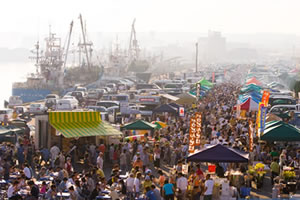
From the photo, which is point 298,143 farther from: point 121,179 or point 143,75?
point 143,75

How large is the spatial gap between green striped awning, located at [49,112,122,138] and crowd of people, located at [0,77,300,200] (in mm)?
534

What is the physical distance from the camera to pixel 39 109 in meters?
38.3

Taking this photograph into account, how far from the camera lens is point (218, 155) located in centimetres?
1686

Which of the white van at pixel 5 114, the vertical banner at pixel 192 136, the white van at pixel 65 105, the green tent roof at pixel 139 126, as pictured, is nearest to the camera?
the vertical banner at pixel 192 136

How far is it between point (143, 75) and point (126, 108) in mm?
50786

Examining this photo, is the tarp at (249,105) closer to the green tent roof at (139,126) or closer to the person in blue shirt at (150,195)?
the green tent roof at (139,126)

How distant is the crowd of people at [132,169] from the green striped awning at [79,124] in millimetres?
534

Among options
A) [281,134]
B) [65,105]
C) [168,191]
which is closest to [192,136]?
[281,134]

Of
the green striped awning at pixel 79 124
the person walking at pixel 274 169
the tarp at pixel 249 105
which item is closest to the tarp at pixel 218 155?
the person walking at pixel 274 169

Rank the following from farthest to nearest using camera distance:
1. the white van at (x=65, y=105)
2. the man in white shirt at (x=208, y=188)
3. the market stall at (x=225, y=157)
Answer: the white van at (x=65, y=105), the market stall at (x=225, y=157), the man in white shirt at (x=208, y=188)

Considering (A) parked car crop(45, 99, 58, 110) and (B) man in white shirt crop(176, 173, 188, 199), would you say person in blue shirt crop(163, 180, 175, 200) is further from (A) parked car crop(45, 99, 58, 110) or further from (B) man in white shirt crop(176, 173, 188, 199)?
(A) parked car crop(45, 99, 58, 110)

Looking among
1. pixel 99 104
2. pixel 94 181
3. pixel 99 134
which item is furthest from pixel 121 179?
pixel 99 104

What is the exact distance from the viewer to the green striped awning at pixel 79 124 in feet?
69.6

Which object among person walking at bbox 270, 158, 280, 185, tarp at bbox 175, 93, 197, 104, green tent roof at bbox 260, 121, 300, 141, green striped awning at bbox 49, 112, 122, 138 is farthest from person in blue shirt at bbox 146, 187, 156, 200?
tarp at bbox 175, 93, 197, 104
